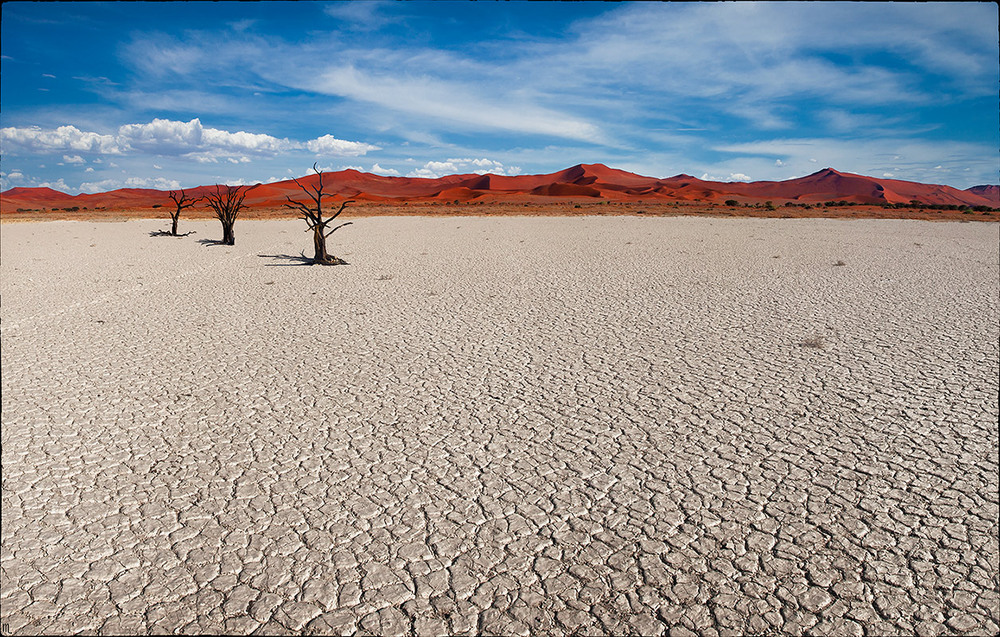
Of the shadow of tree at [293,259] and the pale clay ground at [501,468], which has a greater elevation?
the shadow of tree at [293,259]

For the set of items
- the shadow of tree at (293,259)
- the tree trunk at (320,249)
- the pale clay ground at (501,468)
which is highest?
the tree trunk at (320,249)

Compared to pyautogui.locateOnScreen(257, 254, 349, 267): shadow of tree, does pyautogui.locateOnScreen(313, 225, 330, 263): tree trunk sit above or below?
above

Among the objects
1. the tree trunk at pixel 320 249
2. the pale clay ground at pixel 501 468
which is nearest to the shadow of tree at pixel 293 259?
the tree trunk at pixel 320 249

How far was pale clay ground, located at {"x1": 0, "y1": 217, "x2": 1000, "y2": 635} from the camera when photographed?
2.30 meters

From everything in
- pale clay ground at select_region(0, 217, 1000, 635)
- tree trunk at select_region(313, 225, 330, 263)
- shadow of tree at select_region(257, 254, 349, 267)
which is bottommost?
pale clay ground at select_region(0, 217, 1000, 635)

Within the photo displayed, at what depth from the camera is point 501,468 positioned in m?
3.33

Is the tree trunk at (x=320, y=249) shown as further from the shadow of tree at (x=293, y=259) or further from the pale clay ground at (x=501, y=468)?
the pale clay ground at (x=501, y=468)

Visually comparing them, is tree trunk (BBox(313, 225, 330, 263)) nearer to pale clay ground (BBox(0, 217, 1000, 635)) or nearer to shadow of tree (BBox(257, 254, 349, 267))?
shadow of tree (BBox(257, 254, 349, 267))

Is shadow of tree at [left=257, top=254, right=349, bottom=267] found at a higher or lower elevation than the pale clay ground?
higher

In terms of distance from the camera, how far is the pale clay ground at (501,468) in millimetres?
2303

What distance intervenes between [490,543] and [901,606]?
164cm

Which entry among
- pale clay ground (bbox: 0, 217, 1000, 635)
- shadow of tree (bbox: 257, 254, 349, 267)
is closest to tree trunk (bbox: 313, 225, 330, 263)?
shadow of tree (bbox: 257, 254, 349, 267)

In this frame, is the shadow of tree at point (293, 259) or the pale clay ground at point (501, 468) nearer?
the pale clay ground at point (501, 468)

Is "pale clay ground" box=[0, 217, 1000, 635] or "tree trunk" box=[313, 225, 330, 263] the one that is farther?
"tree trunk" box=[313, 225, 330, 263]
